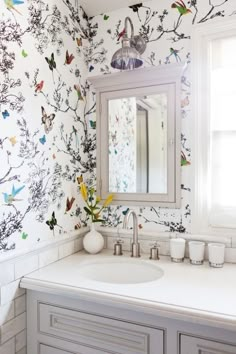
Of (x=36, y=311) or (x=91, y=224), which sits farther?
(x=91, y=224)

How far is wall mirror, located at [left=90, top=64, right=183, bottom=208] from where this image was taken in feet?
5.19

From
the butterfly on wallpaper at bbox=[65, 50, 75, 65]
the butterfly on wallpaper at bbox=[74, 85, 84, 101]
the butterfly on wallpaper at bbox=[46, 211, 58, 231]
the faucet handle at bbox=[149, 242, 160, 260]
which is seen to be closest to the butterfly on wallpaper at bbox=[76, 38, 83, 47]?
the butterfly on wallpaper at bbox=[65, 50, 75, 65]

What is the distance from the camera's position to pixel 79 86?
1728mm

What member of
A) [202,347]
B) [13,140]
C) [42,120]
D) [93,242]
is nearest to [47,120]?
[42,120]

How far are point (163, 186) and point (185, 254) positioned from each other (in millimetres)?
401

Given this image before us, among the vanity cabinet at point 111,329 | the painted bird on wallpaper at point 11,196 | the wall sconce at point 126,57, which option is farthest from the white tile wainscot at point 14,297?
the wall sconce at point 126,57

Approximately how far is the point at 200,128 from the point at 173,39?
0.54 metres

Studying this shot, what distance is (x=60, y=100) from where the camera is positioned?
154 centimetres

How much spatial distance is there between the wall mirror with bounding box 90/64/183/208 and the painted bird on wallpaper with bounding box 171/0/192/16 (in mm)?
316

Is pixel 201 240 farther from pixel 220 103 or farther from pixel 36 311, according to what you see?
pixel 36 311

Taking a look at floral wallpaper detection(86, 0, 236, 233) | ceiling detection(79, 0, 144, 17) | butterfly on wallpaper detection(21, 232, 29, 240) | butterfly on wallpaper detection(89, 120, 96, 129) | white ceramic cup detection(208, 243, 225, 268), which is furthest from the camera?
butterfly on wallpaper detection(89, 120, 96, 129)

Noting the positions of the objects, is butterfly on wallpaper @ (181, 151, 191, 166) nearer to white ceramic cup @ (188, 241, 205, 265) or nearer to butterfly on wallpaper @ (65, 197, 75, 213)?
white ceramic cup @ (188, 241, 205, 265)

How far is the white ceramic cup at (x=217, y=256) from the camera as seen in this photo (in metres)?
1.38

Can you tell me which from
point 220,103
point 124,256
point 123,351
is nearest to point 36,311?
point 123,351
